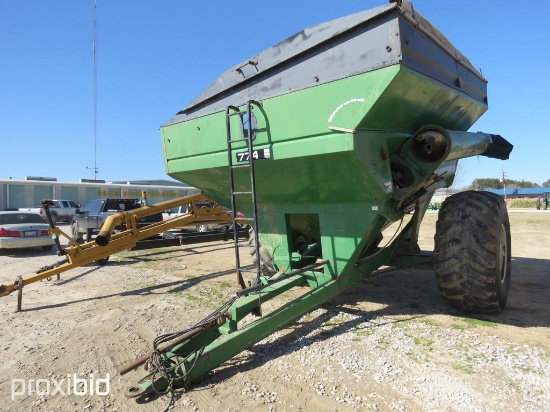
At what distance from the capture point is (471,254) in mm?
4207

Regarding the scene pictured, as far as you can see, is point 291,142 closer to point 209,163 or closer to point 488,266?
point 209,163

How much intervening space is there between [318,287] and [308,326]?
1.53ft

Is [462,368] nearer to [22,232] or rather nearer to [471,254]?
[471,254]

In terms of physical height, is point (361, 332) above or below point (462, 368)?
above

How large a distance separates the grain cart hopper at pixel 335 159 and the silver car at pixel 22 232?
28.8ft

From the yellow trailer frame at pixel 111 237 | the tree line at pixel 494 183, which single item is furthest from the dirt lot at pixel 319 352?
the tree line at pixel 494 183

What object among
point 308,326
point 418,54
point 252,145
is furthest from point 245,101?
point 308,326

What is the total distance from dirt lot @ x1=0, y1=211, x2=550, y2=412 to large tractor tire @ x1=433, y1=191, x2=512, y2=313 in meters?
0.28

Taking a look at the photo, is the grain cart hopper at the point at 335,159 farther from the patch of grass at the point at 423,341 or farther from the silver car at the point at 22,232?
the silver car at the point at 22,232

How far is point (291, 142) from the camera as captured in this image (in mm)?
4176

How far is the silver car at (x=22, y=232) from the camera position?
11.2 meters

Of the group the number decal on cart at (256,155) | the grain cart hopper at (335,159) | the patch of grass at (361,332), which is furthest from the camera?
the number decal on cart at (256,155)

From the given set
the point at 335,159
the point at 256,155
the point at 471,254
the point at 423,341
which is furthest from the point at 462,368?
the point at 256,155

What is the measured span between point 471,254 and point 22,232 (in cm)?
1228
